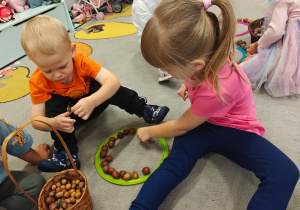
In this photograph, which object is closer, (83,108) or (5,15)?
(83,108)

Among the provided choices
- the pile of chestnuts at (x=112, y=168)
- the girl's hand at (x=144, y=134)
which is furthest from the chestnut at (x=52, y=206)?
the girl's hand at (x=144, y=134)

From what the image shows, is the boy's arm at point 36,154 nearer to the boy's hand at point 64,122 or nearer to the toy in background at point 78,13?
the boy's hand at point 64,122

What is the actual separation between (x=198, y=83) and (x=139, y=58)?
3.19 feet

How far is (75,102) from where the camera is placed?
1.00 metres

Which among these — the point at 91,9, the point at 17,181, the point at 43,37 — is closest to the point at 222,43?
the point at 43,37

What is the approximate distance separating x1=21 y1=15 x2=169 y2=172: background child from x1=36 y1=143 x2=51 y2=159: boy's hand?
6 centimetres

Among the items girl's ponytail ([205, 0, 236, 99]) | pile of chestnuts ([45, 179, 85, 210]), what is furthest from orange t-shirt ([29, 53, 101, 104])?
girl's ponytail ([205, 0, 236, 99])

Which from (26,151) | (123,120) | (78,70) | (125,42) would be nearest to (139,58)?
(125,42)

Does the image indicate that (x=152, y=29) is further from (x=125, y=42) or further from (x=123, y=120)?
(x=125, y=42)

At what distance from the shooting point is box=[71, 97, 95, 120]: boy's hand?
0.83 meters

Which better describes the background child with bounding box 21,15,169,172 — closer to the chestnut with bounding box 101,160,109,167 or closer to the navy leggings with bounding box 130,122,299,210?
the chestnut with bounding box 101,160,109,167

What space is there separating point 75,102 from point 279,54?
0.99 m

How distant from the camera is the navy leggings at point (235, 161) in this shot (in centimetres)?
68

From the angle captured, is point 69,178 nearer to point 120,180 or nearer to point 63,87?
point 120,180
